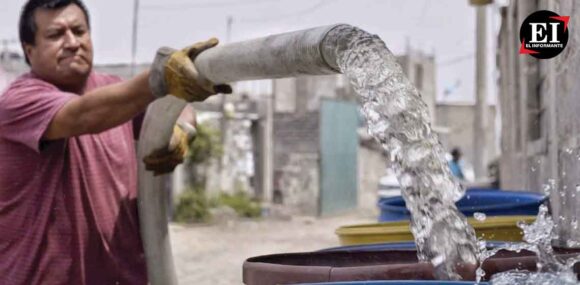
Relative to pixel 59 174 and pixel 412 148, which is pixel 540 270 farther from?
pixel 59 174

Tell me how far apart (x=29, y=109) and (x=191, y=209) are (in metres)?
11.9

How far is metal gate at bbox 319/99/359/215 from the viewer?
1758 cm

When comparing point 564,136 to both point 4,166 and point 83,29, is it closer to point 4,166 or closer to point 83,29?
point 83,29

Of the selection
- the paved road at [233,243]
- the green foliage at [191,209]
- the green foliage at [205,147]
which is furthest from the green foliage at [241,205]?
the green foliage at [205,147]

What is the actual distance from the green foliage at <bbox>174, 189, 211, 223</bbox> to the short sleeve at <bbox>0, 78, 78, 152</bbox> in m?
11.8

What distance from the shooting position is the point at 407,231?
2.39 m

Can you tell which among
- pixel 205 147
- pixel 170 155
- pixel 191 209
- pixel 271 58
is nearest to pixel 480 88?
pixel 205 147

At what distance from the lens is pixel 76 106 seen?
2324mm

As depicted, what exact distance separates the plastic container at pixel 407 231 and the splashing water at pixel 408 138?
66cm

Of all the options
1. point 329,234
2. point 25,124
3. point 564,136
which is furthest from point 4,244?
point 329,234

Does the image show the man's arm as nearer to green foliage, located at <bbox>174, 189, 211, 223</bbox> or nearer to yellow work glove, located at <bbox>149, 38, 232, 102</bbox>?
yellow work glove, located at <bbox>149, 38, 232, 102</bbox>

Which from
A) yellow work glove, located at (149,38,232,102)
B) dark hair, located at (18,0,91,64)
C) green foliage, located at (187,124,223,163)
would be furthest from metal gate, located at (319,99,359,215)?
yellow work glove, located at (149,38,232,102)

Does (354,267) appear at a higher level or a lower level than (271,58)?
lower

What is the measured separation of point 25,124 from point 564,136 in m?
1.54
